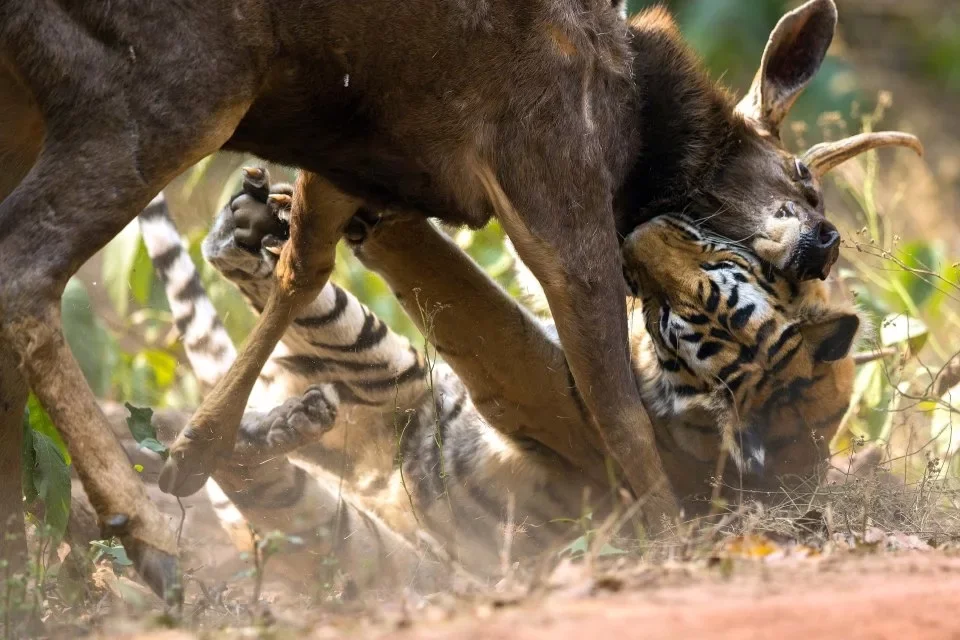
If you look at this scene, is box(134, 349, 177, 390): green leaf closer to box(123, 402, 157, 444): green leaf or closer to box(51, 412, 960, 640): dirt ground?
box(123, 402, 157, 444): green leaf

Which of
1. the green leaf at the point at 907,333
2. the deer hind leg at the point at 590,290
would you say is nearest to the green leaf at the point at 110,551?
the deer hind leg at the point at 590,290

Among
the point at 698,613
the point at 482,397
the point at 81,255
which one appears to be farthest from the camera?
the point at 482,397

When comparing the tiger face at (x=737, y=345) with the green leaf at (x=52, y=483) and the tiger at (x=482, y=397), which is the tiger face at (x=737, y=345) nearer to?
the tiger at (x=482, y=397)

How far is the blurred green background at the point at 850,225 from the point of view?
6.66 meters

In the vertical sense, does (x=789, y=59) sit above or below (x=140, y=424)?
above

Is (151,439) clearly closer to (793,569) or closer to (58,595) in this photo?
(58,595)

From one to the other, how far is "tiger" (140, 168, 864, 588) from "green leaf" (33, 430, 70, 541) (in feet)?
3.18

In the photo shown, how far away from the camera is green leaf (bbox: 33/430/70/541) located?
13.5 feet

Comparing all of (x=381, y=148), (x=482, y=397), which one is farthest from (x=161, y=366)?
(x=381, y=148)

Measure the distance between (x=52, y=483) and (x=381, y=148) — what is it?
1.64m

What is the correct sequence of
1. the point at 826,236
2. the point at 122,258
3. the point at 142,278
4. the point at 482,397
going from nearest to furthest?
the point at 826,236 < the point at 482,397 < the point at 122,258 < the point at 142,278

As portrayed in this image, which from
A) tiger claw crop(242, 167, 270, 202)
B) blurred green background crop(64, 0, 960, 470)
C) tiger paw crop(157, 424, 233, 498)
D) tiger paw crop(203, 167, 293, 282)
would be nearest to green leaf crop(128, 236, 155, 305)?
blurred green background crop(64, 0, 960, 470)

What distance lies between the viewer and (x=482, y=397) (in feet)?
18.0

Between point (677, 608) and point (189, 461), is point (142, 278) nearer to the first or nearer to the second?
point (189, 461)
